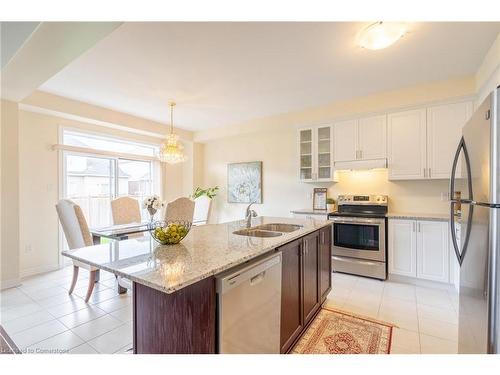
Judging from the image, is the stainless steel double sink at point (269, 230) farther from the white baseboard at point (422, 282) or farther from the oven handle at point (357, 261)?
the white baseboard at point (422, 282)

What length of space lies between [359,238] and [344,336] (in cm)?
167

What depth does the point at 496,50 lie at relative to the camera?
2.24 meters

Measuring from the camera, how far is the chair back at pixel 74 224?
101 inches

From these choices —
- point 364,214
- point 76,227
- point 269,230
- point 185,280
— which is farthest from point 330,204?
point 76,227

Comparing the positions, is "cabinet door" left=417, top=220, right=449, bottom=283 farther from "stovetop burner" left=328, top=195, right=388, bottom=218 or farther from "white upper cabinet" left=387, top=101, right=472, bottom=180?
"white upper cabinet" left=387, top=101, right=472, bottom=180

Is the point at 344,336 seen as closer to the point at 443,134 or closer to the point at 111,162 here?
the point at 443,134

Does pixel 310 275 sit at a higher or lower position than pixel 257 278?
lower

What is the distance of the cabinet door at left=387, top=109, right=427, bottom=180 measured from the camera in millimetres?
3213

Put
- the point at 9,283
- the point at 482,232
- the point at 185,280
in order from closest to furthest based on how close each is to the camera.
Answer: the point at 185,280
the point at 482,232
the point at 9,283

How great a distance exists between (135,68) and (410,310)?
4.01m

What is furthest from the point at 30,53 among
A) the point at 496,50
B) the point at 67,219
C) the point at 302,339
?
the point at 496,50

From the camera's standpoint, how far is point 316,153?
402 cm

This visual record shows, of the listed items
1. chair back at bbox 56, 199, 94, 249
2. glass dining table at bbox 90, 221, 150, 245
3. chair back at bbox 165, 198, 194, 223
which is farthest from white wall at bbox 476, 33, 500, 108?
chair back at bbox 56, 199, 94, 249

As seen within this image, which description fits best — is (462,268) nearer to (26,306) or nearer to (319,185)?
(319,185)
